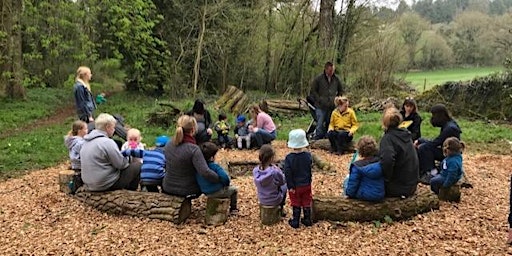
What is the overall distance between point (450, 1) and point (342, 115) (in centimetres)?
3416

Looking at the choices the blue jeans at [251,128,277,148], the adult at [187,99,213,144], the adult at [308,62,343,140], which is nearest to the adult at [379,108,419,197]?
the adult at [187,99,213,144]

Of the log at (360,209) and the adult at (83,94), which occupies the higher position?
the adult at (83,94)

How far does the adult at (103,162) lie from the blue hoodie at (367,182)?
2.73 meters

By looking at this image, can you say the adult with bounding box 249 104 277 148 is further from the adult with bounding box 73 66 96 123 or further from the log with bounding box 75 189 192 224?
the log with bounding box 75 189 192 224

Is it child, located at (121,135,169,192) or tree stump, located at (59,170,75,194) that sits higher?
child, located at (121,135,169,192)

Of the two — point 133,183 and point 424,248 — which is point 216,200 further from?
point 424,248

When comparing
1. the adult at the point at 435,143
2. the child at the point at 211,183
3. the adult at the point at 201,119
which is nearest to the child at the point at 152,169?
the child at the point at 211,183

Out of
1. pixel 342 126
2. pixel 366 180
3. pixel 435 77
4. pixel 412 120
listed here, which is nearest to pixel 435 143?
pixel 412 120

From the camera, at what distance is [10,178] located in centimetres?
812

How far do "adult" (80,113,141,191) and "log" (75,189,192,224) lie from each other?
0.14m

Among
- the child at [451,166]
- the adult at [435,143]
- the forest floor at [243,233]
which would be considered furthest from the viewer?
the adult at [435,143]

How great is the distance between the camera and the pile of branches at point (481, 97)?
13719mm

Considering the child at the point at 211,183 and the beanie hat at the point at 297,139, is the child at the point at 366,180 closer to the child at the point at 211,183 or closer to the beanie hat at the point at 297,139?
the beanie hat at the point at 297,139

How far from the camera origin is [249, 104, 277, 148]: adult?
9.51 metres
